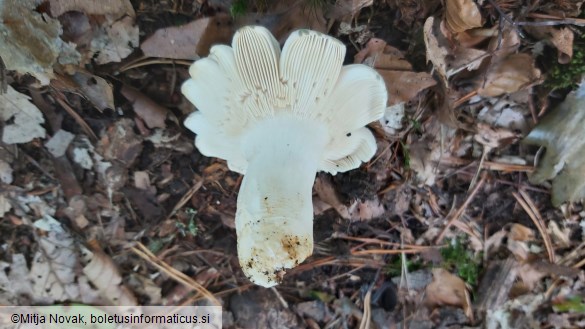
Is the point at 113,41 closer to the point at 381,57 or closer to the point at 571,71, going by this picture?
the point at 381,57

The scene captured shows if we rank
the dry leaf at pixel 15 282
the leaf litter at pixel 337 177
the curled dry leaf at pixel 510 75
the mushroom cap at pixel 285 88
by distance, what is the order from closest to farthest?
the mushroom cap at pixel 285 88
the leaf litter at pixel 337 177
the curled dry leaf at pixel 510 75
the dry leaf at pixel 15 282

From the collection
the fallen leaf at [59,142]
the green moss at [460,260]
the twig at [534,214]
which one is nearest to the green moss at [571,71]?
the twig at [534,214]

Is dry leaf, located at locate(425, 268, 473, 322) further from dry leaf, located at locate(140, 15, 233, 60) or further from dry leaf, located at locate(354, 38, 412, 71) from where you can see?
dry leaf, located at locate(140, 15, 233, 60)

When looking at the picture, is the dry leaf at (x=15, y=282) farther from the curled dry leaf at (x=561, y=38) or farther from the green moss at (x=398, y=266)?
the curled dry leaf at (x=561, y=38)

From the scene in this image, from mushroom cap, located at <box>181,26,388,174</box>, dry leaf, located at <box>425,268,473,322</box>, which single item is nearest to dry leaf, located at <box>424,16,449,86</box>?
mushroom cap, located at <box>181,26,388,174</box>

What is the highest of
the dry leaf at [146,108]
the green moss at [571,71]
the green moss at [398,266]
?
the green moss at [571,71]

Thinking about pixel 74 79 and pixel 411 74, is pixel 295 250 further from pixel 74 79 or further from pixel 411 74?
pixel 74 79
